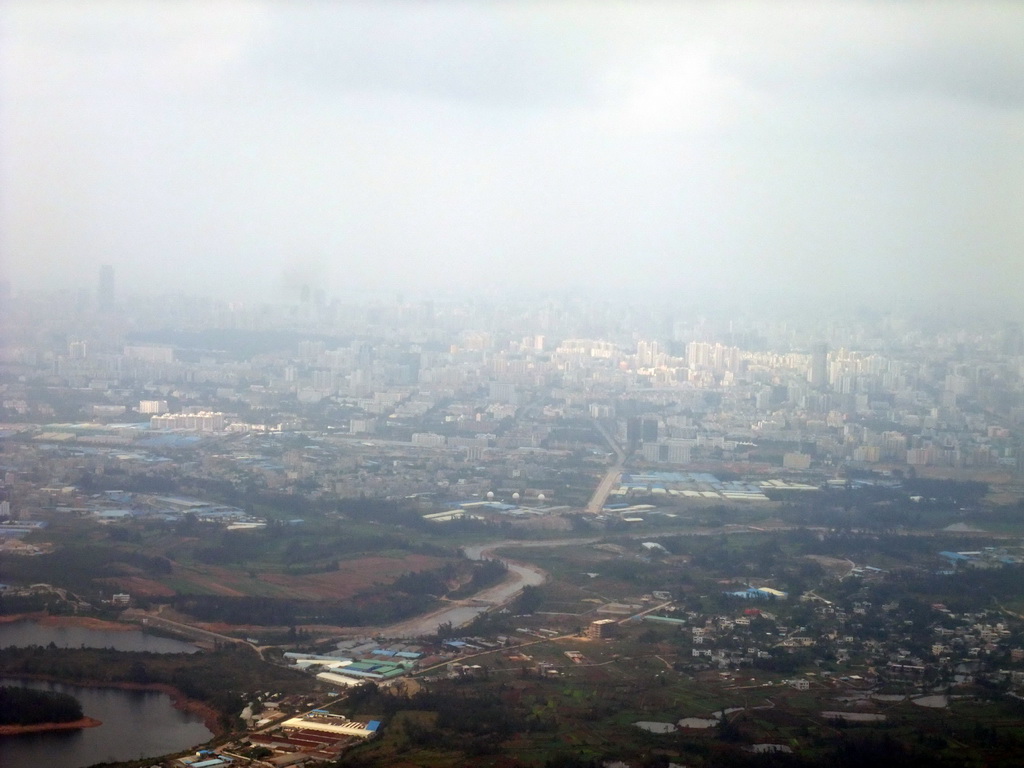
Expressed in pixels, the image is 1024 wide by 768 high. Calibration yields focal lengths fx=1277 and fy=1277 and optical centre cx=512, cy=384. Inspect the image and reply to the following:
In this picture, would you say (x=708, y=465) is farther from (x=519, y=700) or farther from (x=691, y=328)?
(x=519, y=700)

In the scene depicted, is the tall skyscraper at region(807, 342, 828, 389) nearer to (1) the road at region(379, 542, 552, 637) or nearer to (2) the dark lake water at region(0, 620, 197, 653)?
(1) the road at region(379, 542, 552, 637)

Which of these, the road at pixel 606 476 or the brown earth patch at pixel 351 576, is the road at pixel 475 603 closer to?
the brown earth patch at pixel 351 576

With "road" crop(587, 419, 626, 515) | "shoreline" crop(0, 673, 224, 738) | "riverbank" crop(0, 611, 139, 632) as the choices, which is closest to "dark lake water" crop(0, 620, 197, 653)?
"riverbank" crop(0, 611, 139, 632)

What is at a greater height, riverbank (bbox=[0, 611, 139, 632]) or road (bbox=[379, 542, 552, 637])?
riverbank (bbox=[0, 611, 139, 632])

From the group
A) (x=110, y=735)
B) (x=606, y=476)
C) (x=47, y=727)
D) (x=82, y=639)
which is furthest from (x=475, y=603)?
(x=606, y=476)

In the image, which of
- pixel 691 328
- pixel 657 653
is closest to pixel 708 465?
pixel 691 328

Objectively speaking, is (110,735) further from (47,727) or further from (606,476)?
(606,476)
